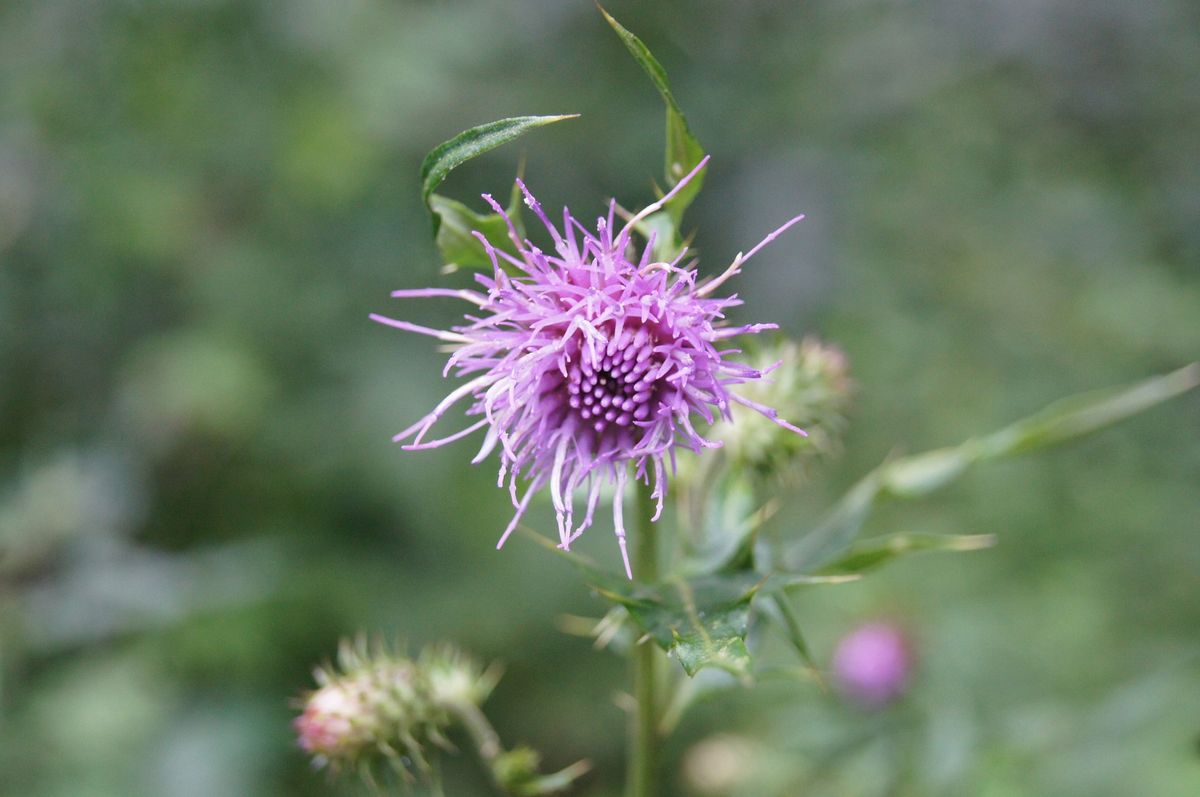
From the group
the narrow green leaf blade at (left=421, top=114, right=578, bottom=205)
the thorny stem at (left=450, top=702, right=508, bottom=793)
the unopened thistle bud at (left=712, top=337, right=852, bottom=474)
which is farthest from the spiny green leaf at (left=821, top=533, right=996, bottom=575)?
the narrow green leaf blade at (left=421, top=114, right=578, bottom=205)

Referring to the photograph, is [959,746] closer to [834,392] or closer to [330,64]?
[834,392]

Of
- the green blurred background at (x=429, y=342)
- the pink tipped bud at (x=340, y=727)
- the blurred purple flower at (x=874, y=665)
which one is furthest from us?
the green blurred background at (x=429, y=342)

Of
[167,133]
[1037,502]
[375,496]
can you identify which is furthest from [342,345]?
[1037,502]

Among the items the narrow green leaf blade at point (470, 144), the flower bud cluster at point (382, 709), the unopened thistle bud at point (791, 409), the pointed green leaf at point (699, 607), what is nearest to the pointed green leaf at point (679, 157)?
the narrow green leaf blade at point (470, 144)

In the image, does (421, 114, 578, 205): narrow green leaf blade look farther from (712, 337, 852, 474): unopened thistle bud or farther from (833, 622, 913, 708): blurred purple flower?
(833, 622, 913, 708): blurred purple flower

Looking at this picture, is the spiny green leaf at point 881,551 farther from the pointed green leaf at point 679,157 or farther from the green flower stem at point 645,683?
the pointed green leaf at point 679,157

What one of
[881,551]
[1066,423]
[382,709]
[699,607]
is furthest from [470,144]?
[1066,423]
